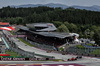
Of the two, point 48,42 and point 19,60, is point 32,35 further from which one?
point 19,60

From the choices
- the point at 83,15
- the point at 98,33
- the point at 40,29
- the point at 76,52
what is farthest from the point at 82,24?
the point at 76,52

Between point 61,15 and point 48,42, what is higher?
point 61,15

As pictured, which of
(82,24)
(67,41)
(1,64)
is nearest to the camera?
(1,64)

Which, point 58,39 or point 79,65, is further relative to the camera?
point 58,39

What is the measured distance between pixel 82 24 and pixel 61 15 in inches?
1217

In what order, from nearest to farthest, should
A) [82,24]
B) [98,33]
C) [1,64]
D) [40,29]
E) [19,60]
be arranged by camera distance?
[1,64] < [19,60] < [98,33] < [40,29] < [82,24]

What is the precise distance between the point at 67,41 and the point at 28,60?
4725 cm

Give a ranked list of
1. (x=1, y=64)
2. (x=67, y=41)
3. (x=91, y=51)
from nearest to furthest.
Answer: (x=1, y=64), (x=91, y=51), (x=67, y=41)

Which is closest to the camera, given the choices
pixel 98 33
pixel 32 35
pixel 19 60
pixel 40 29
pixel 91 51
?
pixel 19 60

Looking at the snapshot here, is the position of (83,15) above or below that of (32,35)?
above

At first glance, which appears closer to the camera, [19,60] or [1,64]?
[1,64]

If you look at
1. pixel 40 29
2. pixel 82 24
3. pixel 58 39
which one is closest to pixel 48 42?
pixel 58 39

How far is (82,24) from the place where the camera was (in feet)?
552

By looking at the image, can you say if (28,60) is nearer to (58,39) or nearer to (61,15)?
(58,39)
